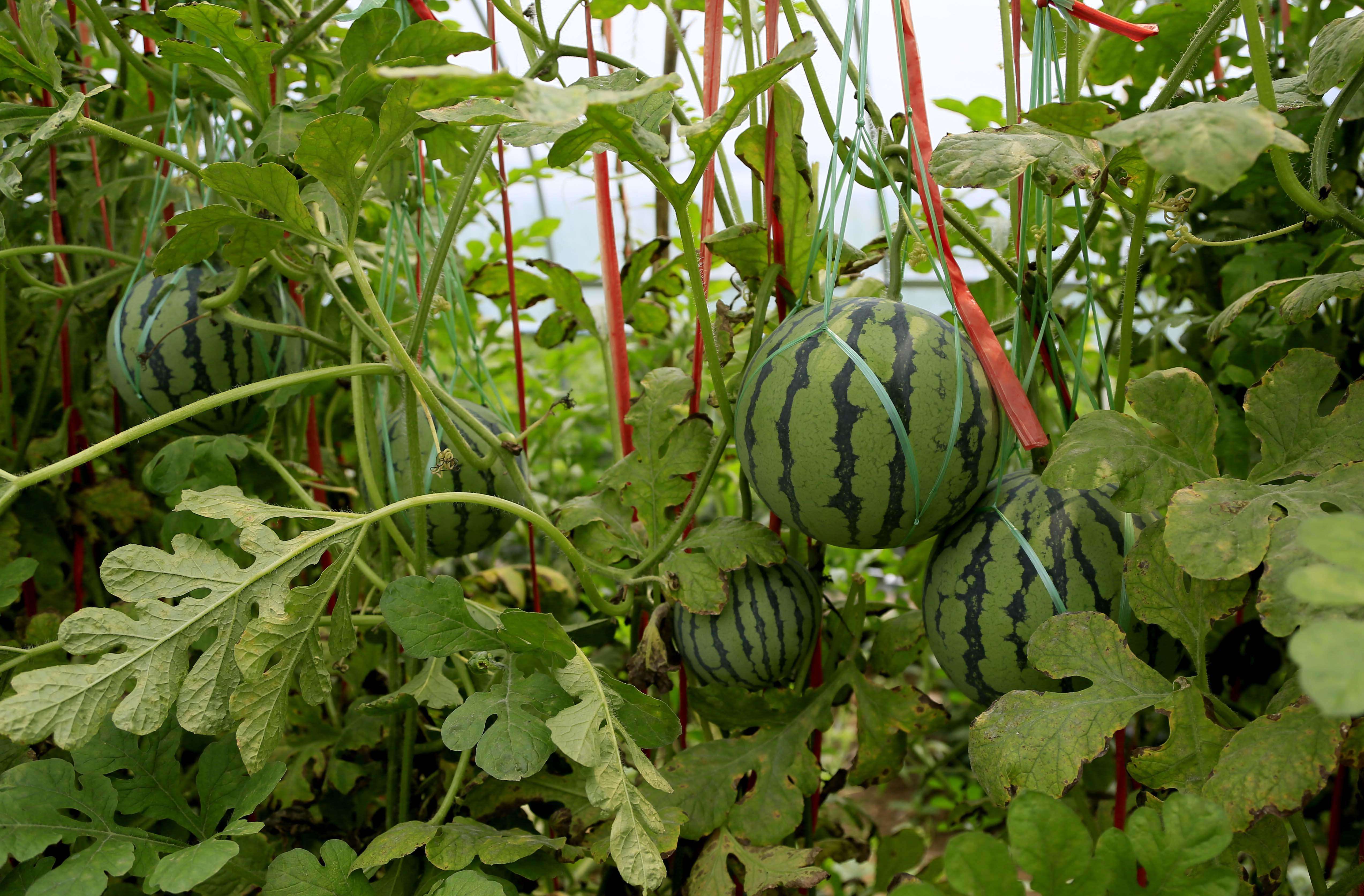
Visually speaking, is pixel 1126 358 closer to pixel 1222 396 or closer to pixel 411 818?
pixel 1222 396

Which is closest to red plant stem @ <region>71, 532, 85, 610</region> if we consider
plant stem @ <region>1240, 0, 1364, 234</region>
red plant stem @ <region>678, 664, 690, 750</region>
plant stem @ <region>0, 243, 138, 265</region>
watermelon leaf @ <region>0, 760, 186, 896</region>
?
plant stem @ <region>0, 243, 138, 265</region>

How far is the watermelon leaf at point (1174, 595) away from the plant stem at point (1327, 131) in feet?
1.25

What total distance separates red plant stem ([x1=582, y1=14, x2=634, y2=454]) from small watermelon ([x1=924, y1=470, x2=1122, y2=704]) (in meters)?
0.45

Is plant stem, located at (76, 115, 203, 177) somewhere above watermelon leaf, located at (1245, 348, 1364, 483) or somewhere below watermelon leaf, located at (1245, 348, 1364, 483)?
above

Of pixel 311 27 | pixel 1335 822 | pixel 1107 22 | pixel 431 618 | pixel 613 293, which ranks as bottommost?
pixel 1335 822

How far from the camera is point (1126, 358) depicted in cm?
92

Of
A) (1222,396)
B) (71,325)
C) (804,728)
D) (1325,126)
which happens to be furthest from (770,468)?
(71,325)

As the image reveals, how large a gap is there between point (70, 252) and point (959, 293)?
1111 millimetres

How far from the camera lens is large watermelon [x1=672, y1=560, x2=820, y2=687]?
3.37ft

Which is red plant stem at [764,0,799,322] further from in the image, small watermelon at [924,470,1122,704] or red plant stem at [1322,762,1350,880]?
red plant stem at [1322,762,1350,880]

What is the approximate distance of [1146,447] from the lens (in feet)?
2.64

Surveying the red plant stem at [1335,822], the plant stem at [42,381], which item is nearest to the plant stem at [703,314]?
the red plant stem at [1335,822]

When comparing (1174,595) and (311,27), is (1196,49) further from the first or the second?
(311,27)

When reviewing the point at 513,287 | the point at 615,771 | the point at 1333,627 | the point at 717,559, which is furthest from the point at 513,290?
the point at 1333,627
